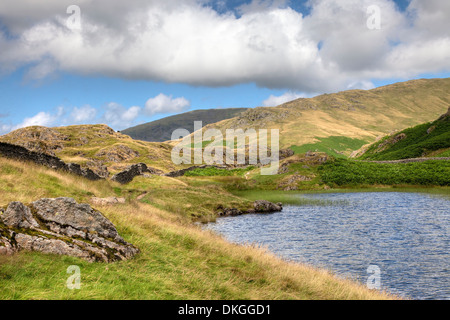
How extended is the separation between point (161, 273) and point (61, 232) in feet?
13.6

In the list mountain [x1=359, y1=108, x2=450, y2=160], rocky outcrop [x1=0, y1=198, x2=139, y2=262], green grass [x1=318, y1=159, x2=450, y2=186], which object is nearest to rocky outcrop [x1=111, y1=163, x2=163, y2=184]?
rocky outcrop [x1=0, y1=198, x2=139, y2=262]

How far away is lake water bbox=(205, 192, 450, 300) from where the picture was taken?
21391 mm

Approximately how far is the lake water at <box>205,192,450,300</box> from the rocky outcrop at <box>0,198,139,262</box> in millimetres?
15135

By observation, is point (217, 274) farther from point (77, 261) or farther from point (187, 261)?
point (77, 261)

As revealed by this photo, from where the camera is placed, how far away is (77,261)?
1134 centimetres

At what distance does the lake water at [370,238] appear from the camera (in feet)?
70.2

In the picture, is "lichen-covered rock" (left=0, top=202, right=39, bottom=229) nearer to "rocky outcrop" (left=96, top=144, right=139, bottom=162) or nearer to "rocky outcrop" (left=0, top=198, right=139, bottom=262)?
"rocky outcrop" (left=0, top=198, right=139, bottom=262)

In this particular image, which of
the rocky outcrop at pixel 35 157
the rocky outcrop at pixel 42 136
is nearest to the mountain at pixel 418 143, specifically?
the rocky outcrop at pixel 35 157

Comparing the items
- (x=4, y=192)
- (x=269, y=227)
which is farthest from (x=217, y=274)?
(x=269, y=227)

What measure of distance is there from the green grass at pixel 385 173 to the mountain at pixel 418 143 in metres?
13.1

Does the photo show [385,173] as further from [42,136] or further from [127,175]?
[42,136]

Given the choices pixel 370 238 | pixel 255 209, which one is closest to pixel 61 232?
pixel 370 238

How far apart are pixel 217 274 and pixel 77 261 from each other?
17.7 ft
